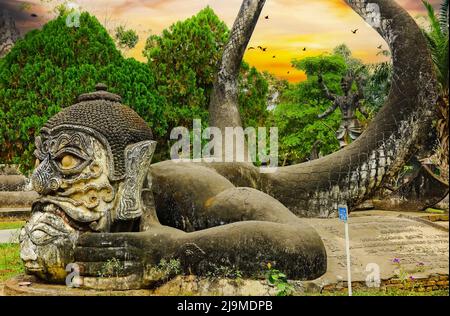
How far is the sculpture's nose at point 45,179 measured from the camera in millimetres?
5812

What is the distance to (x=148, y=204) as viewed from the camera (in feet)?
20.5

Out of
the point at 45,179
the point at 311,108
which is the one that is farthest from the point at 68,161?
the point at 311,108

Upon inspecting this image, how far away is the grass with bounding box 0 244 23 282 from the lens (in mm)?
7517

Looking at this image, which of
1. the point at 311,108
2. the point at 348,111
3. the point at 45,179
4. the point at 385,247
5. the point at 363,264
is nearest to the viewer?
the point at 45,179

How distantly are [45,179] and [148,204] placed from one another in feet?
3.65

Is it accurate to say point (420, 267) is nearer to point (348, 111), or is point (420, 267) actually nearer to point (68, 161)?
point (68, 161)

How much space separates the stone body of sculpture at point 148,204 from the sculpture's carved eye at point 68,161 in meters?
0.01

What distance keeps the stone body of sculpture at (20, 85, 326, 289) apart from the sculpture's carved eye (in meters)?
0.01

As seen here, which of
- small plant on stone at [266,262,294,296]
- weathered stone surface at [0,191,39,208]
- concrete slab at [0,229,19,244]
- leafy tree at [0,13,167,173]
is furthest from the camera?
weathered stone surface at [0,191,39,208]

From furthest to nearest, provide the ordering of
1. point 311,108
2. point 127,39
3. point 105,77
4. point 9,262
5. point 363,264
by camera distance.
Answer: point 311,108 → point 127,39 → point 105,77 → point 9,262 → point 363,264

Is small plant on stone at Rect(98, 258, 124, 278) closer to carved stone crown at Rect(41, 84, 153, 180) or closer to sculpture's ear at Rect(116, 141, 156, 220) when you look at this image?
sculpture's ear at Rect(116, 141, 156, 220)

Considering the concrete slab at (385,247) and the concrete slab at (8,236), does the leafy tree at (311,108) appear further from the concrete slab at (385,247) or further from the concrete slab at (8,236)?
the concrete slab at (385,247)

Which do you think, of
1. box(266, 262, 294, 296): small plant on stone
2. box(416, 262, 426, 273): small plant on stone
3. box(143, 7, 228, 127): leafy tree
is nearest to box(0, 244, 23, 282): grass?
box(266, 262, 294, 296): small plant on stone

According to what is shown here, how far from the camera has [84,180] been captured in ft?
19.1
